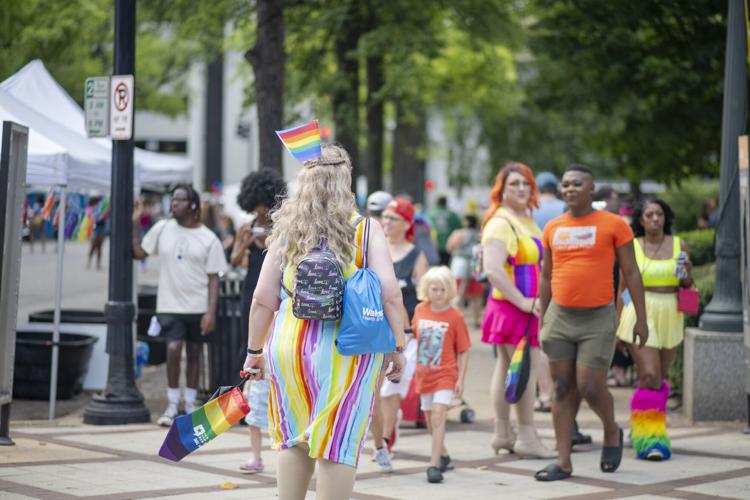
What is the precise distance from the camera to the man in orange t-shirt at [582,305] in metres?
7.73

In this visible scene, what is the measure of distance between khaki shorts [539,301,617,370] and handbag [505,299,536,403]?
0.97 feet

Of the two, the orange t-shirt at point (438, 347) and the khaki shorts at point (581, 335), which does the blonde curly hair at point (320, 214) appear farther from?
the orange t-shirt at point (438, 347)

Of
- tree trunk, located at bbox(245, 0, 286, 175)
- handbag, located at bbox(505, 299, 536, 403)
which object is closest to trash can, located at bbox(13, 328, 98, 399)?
tree trunk, located at bbox(245, 0, 286, 175)

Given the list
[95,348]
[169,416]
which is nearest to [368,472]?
[169,416]

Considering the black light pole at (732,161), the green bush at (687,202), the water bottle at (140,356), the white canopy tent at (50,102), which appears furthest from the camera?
the green bush at (687,202)

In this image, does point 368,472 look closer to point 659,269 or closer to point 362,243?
point 659,269

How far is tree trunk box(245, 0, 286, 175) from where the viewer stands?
45.4ft

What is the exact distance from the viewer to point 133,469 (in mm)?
7840

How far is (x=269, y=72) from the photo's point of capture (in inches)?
550

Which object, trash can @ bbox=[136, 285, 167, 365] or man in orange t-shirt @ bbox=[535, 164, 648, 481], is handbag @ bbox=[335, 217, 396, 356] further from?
trash can @ bbox=[136, 285, 167, 365]

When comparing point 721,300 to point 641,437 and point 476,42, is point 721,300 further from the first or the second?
point 476,42

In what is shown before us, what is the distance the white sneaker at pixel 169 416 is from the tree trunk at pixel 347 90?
9684mm

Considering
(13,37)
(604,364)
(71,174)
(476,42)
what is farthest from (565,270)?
(476,42)

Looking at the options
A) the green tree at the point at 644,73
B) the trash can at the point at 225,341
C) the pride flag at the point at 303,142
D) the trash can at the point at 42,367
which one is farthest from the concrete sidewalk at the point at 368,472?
the green tree at the point at 644,73
